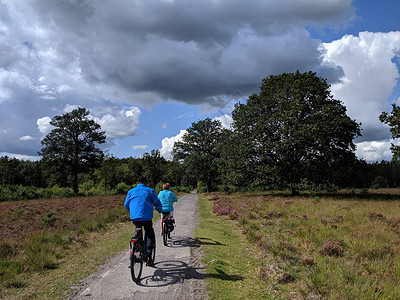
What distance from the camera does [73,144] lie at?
4591cm

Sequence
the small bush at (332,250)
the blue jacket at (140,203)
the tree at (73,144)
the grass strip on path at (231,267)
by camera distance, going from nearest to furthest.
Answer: the grass strip on path at (231,267)
the blue jacket at (140,203)
the small bush at (332,250)
the tree at (73,144)

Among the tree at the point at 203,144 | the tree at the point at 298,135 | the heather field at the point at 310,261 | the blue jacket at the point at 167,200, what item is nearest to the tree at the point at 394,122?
the tree at the point at 298,135

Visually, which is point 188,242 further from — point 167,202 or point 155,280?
point 155,280

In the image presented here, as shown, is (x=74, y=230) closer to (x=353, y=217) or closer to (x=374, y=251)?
(x=374, y=251)

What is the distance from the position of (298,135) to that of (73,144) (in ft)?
134

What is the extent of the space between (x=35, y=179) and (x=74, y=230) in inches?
5637

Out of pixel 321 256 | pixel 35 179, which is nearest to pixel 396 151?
pixel 321 256

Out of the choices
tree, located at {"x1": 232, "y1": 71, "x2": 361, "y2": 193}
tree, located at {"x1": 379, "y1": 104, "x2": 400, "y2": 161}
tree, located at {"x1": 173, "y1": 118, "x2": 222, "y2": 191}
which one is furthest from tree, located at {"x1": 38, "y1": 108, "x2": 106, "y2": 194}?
tree, located at {"x1": 379, "y1": 104, "x2": 400, "y2": 161}

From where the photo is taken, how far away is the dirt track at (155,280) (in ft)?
17.1

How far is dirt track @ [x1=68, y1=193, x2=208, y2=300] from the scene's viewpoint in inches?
205

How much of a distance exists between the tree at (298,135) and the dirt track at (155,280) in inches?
803

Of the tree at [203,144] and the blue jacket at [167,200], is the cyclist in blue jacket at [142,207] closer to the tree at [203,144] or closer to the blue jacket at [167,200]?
the blue jacket at [167,200]

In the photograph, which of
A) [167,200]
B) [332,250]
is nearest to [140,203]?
[167,200]

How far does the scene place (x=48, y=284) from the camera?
6.20m
